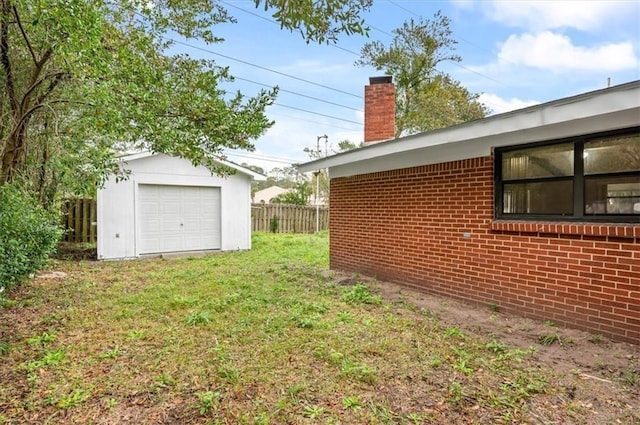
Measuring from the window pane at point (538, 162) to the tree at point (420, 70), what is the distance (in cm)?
1480

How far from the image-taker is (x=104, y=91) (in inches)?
157

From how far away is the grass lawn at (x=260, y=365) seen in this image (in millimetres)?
2510

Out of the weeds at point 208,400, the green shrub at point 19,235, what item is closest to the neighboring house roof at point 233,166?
the green shrub at point 19,235

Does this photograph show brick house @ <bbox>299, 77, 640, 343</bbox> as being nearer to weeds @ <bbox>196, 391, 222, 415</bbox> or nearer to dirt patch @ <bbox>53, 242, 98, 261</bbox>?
weeds @ <bbox>196, 391, 222, 415</bbox>

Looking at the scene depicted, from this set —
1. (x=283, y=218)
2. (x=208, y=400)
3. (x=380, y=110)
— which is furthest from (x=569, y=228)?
(x=283, y=218)

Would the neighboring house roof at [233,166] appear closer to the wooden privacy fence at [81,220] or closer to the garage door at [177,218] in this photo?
the garage door at [177,218]

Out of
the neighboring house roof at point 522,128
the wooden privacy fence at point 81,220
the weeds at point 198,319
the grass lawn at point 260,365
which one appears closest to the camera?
the grass lawn at point 260,365

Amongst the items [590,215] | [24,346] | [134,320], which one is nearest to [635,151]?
[590,215]

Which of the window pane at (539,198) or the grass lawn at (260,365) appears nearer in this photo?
the grass lawn at (260,365)

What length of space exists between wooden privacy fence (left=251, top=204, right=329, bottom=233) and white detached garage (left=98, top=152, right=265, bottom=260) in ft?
13.1

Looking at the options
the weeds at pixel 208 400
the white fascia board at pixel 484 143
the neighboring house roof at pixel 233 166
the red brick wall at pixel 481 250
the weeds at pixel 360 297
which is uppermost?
the neighboring house roof at pixel 233 166

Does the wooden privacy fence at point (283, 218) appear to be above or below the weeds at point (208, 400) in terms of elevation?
above

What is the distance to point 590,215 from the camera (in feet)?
12.6

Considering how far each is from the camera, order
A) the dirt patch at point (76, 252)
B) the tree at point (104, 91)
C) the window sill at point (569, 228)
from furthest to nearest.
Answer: the dirt patch at point (76, 252) → the tree at point (104, 91) → the window sill at point (569, 228)
